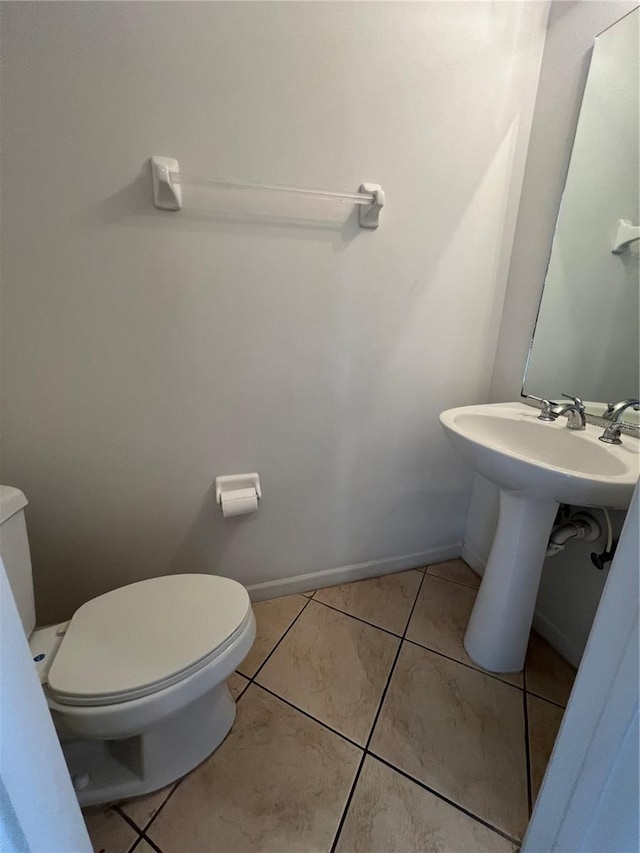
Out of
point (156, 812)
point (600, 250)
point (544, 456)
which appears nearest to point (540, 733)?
point (544, 456)

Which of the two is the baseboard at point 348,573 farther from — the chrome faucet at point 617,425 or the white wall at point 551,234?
the chrome faucet at point 617,425

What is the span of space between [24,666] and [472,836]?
3.38 feet

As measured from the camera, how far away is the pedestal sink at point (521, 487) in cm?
81

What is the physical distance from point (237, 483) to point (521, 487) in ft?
2.87

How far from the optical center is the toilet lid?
2.41ft

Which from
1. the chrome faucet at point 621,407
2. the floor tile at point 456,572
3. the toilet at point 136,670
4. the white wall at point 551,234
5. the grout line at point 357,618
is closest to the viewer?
the toilet at point 136,670

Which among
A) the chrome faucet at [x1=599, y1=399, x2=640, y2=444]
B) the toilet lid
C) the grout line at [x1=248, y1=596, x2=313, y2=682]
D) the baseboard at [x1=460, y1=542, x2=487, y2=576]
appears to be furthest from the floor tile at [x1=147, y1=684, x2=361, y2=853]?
the chrome faucet at [x1=599, y1=399, x2=640, y2=444]

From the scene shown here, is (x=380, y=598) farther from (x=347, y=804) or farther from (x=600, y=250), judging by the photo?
(x=600, y=250)

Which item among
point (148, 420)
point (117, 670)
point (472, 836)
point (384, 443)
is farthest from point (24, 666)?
point (384, 443)

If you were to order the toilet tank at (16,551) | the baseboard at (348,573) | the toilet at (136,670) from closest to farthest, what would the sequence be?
the toilet at (136,670) < the toilet tank at (16,551) < the baseboard at (348,573)

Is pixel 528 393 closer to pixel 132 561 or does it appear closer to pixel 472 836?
pixel 472 836

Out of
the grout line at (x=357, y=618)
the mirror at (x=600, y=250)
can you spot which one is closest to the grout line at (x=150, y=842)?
the grout line at (x=357, y=618)

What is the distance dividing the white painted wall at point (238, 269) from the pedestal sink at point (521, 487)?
35 centimetres

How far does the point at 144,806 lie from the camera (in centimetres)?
85
